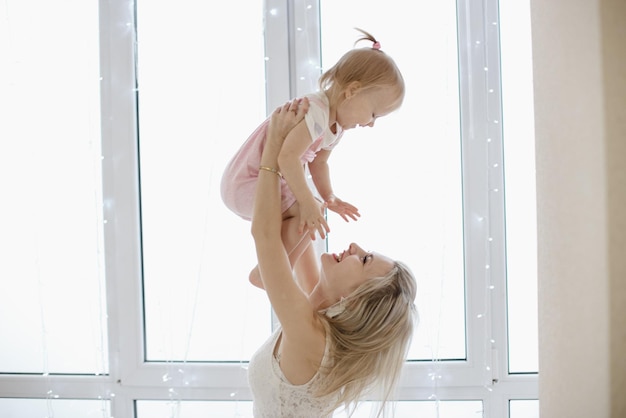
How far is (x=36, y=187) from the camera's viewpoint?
107 inches

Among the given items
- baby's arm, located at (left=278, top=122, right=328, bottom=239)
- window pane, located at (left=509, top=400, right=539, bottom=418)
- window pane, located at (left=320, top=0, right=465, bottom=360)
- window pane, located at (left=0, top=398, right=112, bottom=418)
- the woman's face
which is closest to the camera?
baby's arm, located at (left=278, top=122, right=328, bottom=239)

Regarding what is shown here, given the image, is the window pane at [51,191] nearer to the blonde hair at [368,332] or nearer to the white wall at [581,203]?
the blonde hair at [368,332]

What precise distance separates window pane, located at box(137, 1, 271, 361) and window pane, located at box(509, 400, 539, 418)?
3.33ft

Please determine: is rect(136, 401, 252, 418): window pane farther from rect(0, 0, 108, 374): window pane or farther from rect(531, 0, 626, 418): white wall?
rect(531, 0, 626, 418): white wall

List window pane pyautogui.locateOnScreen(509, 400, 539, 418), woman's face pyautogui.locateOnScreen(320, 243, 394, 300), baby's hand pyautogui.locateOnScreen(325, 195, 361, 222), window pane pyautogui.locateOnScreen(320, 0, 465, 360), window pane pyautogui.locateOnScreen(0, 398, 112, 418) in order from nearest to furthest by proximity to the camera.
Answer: woman's face pyautogui.locateOnScreen(320, 243, 394, 300), baby's hand pyautogui.locateOnScreen(325, 195, 361, 222), window pane pyautogui.locateOnScreen(320, 0, 465, 360), window pane pyautogui.locateOnScreen(509, 400, 539, 418), window pane pyautogui.locateOnScreen(0, 398, 112, 418)

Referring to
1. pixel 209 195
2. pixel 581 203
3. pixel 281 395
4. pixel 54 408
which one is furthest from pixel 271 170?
pixel 54 408

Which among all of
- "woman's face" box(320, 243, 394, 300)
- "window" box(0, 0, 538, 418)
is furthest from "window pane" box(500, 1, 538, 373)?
"woman's face" box(320, 243, 394, 300)

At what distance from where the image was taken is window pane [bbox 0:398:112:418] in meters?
2.77

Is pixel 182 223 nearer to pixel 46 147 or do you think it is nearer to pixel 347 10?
pixel 46 147

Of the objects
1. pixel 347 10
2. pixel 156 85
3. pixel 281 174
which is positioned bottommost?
pixel 281 174

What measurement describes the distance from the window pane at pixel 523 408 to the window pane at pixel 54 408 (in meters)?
1.62

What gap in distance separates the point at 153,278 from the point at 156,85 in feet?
2.54

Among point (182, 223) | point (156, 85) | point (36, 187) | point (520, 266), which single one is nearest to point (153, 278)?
point (182, 223)

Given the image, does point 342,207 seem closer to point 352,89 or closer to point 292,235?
point 292,235
